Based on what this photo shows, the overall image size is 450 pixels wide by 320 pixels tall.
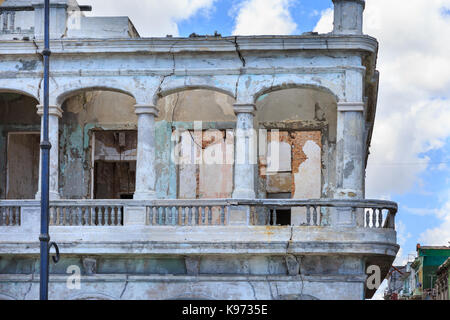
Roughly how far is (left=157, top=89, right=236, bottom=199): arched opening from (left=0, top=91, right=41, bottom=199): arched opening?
9.28 ft

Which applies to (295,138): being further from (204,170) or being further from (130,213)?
(130,213)

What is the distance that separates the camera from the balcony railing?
17922mm

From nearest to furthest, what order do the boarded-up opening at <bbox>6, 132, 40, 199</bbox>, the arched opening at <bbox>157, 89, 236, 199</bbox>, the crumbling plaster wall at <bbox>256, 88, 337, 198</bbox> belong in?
the crumbling plaster wall at <bbox>256, 88, 337, 198</bbox> → the arched opening at <bbox>157, 89, 236, 199</bbox> → the boarded-up opening at <bbox>6, 132, 40, 199</bbox>

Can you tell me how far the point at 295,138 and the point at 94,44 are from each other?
4.86 meters

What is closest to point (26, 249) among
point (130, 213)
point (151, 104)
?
point (130, 213)

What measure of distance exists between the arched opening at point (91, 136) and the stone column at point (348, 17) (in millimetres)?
5230

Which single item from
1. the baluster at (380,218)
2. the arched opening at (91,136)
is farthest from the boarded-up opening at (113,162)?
the baluster at (380,218)

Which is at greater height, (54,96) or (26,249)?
(54,96)

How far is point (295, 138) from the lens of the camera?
21016 mm

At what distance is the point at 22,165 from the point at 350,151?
7697 millimetres

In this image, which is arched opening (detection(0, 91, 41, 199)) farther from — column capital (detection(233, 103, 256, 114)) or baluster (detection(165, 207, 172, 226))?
column capital (detection(233, 103, 256, 114))

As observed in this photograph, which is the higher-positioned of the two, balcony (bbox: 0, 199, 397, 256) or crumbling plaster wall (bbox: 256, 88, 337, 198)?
crumbling plaster wall (bbox: 256, 88, 337, 198)

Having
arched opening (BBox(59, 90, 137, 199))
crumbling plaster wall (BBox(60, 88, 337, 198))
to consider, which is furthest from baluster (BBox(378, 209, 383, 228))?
arched opening (BBox(59, 90, 137, 199))
